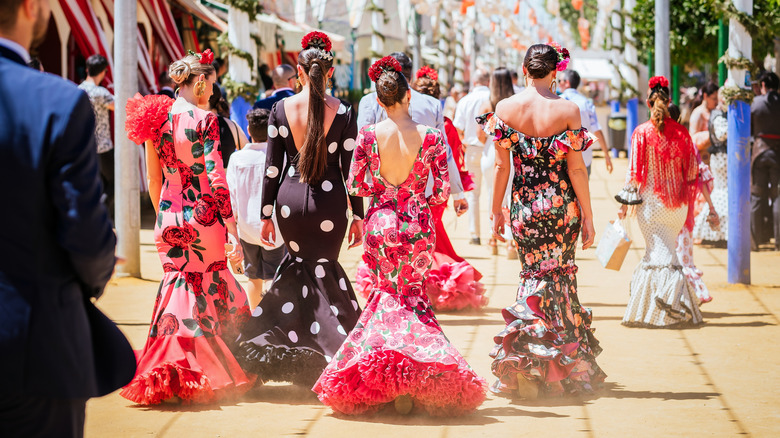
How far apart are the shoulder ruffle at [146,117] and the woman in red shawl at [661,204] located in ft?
12.2

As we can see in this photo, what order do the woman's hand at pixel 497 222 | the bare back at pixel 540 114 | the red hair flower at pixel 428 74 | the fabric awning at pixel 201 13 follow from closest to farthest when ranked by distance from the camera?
1. the bare back at pixel 540 114
2. the woman's hand at pixel 497 222
3. the red hair flower at pixel 428 74
4. the fabric awning at pixel 201 13

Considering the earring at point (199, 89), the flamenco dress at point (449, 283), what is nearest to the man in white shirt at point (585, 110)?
the flamenco dress at point (449, 283)

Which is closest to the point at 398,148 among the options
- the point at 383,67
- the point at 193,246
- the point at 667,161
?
the point at 383,67

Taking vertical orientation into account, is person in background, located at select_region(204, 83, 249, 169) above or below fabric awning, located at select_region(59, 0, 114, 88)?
below

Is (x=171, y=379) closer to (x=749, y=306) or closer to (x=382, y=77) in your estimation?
(x=382, y=77)

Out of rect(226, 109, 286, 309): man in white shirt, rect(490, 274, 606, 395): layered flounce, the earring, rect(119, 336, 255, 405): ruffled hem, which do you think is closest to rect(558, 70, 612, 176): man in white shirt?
rect(226, 109, 286, 309): man in white shirt

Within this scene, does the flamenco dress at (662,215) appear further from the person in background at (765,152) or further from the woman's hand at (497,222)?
the person in background at (765,152)

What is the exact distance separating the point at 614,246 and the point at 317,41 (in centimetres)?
258

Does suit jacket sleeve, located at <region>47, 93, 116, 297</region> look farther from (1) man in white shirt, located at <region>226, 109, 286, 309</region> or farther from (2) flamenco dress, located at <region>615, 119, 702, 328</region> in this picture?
(2) flamenco dress, located at <region>615, 119, 702, 328</region>

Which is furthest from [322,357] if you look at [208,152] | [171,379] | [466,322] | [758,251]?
[758,251]

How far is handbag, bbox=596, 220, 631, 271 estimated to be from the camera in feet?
24.0

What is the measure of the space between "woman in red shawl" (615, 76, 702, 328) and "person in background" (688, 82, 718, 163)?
4.96 meters

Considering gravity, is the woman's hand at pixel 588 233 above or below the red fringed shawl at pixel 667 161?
below

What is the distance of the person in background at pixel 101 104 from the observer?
12.3 m
